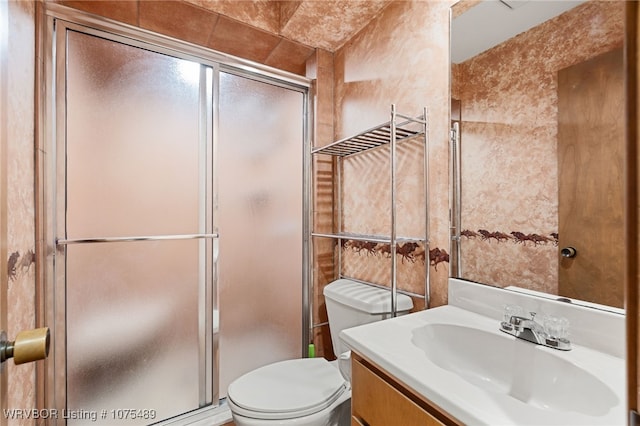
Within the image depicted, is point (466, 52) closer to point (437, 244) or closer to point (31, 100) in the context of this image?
point (437, 244)

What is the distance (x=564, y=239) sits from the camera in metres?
0.87

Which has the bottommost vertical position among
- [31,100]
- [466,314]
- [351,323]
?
[351,323]

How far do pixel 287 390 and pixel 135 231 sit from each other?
991 millimetres

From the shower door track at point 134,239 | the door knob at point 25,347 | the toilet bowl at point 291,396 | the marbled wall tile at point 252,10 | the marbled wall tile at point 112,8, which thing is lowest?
the toilet bowl at point 291,396

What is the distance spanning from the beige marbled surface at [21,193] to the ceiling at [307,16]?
0.73 meters

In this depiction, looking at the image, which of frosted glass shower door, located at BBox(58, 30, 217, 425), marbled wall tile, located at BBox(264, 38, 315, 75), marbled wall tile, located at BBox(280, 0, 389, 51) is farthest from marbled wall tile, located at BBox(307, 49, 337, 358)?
frosted glass shower door, located at BBox(58, 30, 217, 425)

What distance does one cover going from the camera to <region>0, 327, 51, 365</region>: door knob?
1.47 feet

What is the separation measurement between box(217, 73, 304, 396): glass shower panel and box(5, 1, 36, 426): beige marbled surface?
74cm

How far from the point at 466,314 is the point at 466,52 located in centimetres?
96

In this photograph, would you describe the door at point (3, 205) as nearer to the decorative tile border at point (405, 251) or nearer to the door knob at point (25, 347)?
the door knob at point (25, 347)

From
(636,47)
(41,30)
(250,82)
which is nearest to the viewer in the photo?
(636,47)

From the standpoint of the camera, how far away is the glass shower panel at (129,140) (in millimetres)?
1307

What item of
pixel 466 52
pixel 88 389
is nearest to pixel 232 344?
pixel 88 389

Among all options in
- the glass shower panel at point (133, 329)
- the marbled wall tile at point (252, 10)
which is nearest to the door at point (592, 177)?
the marbled wall tile at point (252, 10)
